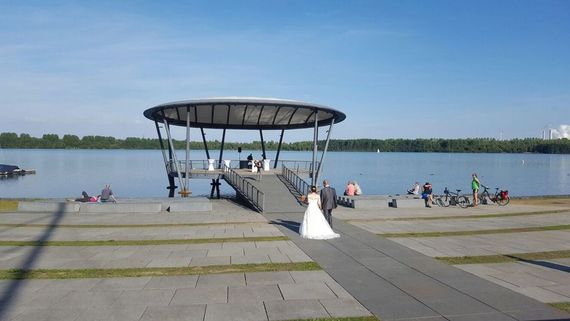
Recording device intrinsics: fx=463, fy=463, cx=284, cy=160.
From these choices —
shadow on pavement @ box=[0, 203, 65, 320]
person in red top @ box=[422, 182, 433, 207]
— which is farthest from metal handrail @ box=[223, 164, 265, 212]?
shadow on pavement @ box=[0, 203, 65, 320]

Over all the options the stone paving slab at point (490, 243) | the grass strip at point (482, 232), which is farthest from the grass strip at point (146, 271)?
the grass strip at point (482, 232)

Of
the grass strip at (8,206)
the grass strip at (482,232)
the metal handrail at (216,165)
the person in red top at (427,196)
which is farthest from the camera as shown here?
the metal handrail at (216,165)

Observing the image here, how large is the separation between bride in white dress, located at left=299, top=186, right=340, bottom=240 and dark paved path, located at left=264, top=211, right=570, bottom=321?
1.08 m

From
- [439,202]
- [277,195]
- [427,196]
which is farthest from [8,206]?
[439,202]

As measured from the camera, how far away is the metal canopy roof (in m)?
29.8

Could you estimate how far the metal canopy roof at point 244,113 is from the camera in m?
29.8

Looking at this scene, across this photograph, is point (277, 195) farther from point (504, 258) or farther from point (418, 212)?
point (504, 258)

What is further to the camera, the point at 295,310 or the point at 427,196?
the point at 427,196

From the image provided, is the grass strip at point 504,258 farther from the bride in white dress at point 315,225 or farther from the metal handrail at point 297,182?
the metal handrail at point 297,182

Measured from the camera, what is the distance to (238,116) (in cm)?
3859

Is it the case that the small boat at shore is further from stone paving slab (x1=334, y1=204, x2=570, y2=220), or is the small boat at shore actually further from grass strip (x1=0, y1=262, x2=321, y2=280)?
grass strip (x1=0, y1=262, x2=321, y2=280)

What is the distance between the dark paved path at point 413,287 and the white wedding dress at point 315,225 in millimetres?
1075

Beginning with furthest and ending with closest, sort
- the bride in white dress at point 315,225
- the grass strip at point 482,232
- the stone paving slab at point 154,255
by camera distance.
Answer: the grass strip at point 482,232
the bride in white dress at point 315,225
the stone paving slab at point 154,255

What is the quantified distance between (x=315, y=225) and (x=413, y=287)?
625 cm
